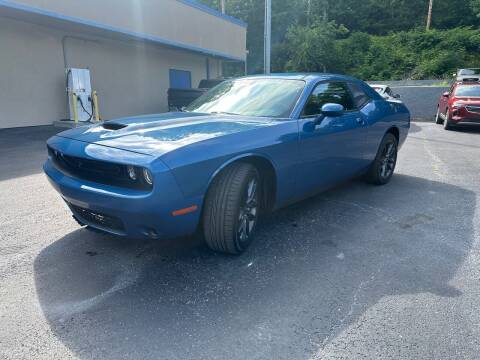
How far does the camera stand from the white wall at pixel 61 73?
1011cm

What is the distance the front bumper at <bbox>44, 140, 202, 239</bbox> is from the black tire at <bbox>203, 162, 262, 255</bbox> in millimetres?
167

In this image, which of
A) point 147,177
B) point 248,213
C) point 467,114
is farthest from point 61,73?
point 467,114

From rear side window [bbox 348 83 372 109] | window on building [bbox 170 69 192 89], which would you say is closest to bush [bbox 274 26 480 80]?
window on building [bbox 170 69 192 89]

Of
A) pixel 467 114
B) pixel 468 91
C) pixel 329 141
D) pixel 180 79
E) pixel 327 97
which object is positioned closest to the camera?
pixel 329 141

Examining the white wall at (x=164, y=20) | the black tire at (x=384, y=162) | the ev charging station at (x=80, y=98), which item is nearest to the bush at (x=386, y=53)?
the white wall at (x=164, y=20)

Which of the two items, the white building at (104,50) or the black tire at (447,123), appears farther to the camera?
the black tire at (447,123)

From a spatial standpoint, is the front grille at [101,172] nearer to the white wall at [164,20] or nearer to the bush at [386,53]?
the white wall at [164,20]

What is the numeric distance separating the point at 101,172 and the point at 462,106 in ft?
38.5

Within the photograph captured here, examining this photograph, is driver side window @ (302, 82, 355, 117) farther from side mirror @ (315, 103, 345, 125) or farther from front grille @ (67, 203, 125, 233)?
front grille @ (67, 203, 125, 233)

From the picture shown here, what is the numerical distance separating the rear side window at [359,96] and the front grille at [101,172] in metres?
3.09

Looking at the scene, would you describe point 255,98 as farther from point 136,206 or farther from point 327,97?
point 136,206

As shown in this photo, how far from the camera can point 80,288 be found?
100 inches

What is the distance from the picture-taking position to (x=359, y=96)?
467 cm

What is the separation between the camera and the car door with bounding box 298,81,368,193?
346 centimetres
